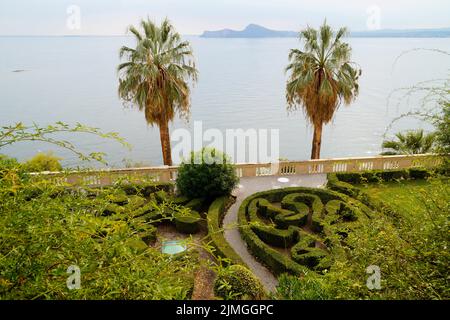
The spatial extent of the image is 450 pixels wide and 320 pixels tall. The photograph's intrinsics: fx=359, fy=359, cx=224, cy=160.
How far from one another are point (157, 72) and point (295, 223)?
8.28 meters

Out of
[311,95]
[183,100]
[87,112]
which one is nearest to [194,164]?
[183,100]

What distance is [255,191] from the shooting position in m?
15.3

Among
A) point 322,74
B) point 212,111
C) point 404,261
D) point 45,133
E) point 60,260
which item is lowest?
point 212,111

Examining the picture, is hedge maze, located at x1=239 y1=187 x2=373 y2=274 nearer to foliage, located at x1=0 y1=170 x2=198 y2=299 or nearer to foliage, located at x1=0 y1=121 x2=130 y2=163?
foliage, located at x1=0 y1=121 x2=130 y2=163

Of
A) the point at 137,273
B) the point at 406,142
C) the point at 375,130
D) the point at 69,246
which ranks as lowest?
the point at 375,130

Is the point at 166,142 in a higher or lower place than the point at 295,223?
higher

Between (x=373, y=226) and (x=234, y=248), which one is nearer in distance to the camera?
(x=373, y=226)

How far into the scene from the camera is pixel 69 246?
3082 mm

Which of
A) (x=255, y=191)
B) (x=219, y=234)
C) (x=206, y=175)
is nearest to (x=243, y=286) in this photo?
(x=219, y=234)

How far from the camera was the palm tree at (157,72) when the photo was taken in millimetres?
15000

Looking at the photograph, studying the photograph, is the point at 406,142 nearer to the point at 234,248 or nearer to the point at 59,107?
the point at 234,248

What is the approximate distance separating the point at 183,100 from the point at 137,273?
13153 mm

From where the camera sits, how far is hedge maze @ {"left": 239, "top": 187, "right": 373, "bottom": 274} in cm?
984

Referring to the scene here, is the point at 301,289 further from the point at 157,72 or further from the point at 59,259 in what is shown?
the point at 157,72
